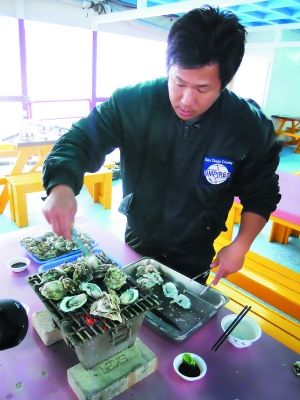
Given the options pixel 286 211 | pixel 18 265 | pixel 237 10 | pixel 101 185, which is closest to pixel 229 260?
pixel 18 265

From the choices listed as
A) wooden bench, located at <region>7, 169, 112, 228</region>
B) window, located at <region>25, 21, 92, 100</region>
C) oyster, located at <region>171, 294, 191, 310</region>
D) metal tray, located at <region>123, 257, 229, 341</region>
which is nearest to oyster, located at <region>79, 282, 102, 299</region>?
metal tray, located at <region>123, 257, 229, 341</region>

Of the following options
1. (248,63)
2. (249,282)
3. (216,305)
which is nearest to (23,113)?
(249,282)

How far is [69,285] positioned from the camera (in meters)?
1.00

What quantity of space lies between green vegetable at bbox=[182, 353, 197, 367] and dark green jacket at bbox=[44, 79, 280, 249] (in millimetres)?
575

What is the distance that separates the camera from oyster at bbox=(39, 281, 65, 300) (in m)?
0.95

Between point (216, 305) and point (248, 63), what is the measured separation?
10302 mm

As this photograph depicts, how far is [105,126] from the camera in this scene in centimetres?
143

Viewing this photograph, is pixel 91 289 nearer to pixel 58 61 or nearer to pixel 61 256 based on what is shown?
pixel 61 256

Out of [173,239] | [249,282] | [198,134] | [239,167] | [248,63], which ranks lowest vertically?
[249,282]

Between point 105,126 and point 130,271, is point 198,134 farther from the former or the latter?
point 130,271

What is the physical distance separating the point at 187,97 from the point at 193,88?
39 mm

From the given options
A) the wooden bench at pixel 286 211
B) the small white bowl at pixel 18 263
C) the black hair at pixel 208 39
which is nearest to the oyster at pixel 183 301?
the small white bowl at pixel 18 263

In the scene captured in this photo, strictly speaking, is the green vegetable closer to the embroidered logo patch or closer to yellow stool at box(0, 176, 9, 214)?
the embroidered logo patch

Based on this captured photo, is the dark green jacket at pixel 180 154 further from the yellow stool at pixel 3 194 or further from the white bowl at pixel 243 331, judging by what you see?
the yellow stool at pixel 3 194
